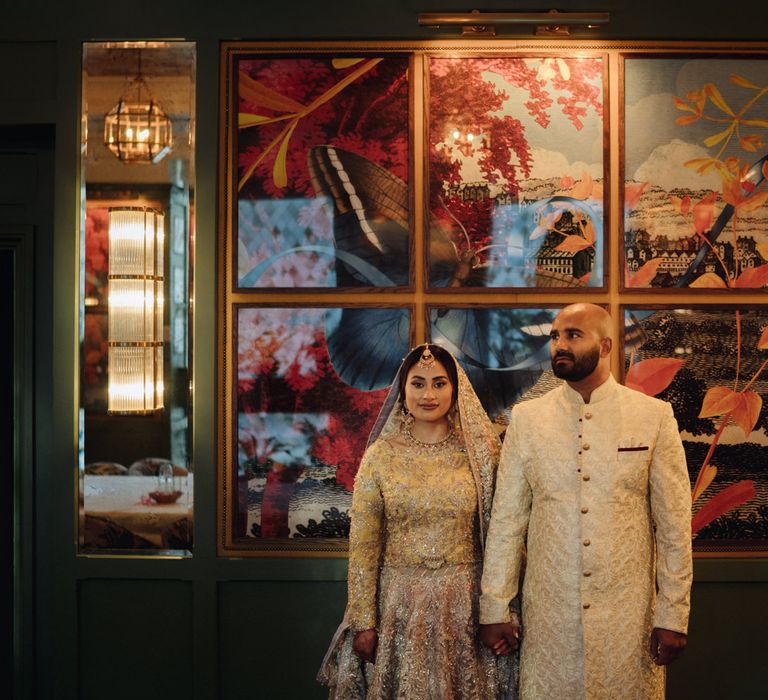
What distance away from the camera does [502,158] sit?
3182 mm

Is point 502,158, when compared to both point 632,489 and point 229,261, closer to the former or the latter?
point 229,261

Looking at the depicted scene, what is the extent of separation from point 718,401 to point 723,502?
0.41 metres

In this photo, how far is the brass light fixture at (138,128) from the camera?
321 cm

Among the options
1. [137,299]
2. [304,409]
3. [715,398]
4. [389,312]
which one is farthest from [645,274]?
[137,299]

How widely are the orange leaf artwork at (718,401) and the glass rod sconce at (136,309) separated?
7.32ft

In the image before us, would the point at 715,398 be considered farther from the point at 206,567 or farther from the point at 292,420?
the point at 206,567

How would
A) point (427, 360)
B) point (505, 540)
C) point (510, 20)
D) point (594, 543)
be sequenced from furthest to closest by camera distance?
point (510, 20) < point (427, 360) < point (505, 540) < point (594, 543)

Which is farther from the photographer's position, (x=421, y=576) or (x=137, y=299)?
→ (x=137, y=299)

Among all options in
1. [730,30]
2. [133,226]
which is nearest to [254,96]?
[133,226]

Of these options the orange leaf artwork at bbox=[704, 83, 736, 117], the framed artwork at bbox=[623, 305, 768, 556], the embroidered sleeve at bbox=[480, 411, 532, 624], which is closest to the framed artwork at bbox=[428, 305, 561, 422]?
the framed artwork at bbox=[623, 305, 768, 556]

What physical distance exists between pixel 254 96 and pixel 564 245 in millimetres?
1417

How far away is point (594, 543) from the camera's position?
238 cm

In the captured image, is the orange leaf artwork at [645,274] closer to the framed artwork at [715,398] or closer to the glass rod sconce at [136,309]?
the framed artwork at [715,398]

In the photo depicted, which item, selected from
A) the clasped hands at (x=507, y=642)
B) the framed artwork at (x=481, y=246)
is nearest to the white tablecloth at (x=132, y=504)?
the framed artwork at (x=481, y=246)
